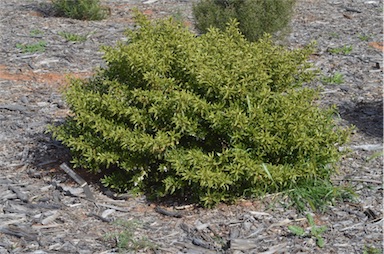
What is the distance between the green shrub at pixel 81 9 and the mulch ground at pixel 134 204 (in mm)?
1947

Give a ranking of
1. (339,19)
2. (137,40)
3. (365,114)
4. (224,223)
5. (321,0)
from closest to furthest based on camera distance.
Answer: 1. (224,223)
2. (137,40)
3. (365,114)
4. (339,19)
5. (321,0)

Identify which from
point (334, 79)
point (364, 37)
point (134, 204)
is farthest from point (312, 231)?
point (364, 37)

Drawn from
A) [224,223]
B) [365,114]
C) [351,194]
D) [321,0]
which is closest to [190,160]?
[224,223]

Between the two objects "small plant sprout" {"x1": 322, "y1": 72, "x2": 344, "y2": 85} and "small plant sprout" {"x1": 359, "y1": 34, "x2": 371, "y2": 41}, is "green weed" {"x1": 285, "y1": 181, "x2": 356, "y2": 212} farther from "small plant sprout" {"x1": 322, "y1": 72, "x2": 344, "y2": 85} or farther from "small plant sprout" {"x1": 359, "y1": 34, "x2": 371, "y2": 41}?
"small plant sprout" {"x1": 359, "y1": 34, "x2": 371, "y2": 41}

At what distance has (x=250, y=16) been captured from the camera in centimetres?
848

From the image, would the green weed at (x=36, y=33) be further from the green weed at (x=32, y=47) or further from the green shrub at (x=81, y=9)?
the green shrub at (x=81, y=9)

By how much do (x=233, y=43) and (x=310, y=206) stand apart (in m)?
1.25

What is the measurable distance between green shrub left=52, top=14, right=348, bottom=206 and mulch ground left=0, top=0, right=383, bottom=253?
0.59 ft

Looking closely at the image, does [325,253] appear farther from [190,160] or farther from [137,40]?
[137,40]

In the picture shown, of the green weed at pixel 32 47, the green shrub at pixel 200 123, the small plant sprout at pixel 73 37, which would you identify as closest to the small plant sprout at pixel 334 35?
the small plant sprout at pixel 73 37

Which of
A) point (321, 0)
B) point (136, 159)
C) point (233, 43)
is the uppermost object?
point (233, 43)

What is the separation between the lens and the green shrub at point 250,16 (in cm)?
854

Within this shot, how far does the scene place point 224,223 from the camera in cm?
462

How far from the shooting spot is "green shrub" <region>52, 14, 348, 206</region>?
4598mm
